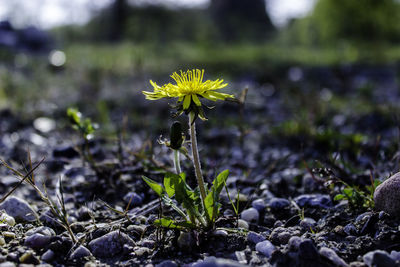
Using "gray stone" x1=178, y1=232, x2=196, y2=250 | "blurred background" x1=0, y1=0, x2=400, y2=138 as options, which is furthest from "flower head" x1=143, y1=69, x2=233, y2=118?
"blurred background" x1=0, y1=0, x2=400, y2=138

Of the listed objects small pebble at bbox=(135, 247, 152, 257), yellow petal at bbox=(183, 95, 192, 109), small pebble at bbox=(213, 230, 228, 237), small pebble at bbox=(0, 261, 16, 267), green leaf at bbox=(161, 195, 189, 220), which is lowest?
small pebble at bbox=(135, 247, 152, 257)

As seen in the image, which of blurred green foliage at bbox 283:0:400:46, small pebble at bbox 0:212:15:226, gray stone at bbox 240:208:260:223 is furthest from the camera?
blurred green foliage at bbox 283:0:400:46

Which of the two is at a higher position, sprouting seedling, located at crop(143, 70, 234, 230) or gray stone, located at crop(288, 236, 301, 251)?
sprouting seedling, located at crop(143, 70, 234, 230)

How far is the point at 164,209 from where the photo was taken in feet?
7.27

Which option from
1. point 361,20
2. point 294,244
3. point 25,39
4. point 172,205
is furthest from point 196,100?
point 25,39

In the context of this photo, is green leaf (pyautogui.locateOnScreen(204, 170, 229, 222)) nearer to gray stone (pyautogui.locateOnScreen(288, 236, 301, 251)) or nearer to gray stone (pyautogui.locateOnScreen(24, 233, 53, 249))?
gray stone (pyautogui.locateOnScreen(288, 236, 301, 251))

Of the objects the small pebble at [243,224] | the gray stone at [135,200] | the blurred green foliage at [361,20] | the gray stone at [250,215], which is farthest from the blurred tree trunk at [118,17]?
the small pebble at [243,224]

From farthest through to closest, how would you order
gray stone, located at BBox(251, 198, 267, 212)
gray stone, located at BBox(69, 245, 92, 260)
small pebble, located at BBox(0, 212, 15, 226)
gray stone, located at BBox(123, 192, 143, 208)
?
gray stone, located at BBox(123, 192, 143, 208), gray stone, located at BBox(251, 198, 267, 212), small pebble, located at BBox(0, 212, 15, 226), gray stone, located at BBox(69, 245, 92, 260)

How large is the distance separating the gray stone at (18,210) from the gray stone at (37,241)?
354 mm

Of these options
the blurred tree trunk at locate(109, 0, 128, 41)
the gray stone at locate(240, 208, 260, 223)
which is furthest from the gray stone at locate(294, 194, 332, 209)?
the blurred tree trunk at locate(109, 0, 128, 41)

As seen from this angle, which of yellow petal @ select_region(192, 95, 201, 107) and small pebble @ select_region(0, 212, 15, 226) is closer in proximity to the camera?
yellow petal @ select_region(192, 95, 201, 107)

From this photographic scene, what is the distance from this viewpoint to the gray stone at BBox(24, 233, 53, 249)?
166 cm

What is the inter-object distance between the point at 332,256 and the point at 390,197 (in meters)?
0.47

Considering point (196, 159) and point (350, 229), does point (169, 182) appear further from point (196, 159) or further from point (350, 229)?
point (350, 229)
